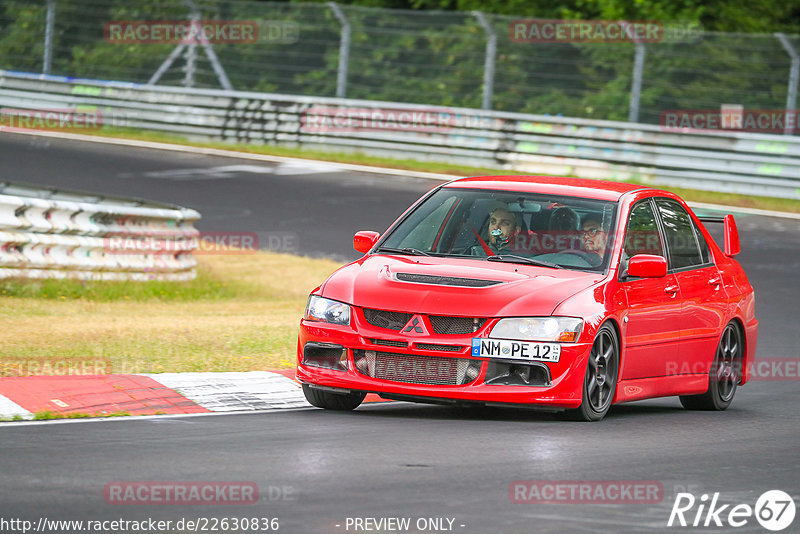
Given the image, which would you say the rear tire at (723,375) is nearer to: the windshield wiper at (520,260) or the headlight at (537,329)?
the windshield wiper at (520,260)

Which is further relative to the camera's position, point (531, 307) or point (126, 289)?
point (126, 289)

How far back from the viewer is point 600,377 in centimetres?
896

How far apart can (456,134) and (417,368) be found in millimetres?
18398

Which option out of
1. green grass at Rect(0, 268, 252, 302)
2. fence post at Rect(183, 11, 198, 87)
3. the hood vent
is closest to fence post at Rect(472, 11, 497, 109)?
fence post at Rect(183, 11, 198, 87)

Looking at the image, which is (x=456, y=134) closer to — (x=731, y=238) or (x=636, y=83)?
(x=636, y=83)

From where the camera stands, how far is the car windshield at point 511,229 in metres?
9.46

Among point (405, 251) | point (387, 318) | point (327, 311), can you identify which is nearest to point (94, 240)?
point (405, 251)

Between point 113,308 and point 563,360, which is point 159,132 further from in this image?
point 563,360

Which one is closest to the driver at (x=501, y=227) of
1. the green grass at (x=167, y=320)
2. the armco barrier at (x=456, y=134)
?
the green grass at (x=167, y=320)

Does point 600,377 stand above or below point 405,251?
below

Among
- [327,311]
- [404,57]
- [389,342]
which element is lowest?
[389,342]

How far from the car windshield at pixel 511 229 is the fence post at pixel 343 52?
1896 cm

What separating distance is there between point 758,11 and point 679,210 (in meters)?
23.1

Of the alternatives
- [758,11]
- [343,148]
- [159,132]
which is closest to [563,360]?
[343,148]
